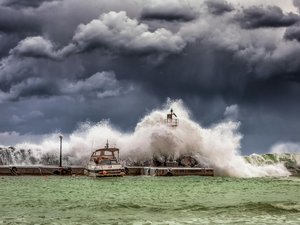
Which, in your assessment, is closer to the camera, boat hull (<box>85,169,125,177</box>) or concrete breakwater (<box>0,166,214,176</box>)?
boat hull (<box>85,169,125,177</box>)

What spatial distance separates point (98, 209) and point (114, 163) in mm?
33162

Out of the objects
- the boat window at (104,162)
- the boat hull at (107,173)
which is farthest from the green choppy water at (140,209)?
the boat window at (104,162)

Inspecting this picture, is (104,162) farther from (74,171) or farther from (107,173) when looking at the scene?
(74,171)

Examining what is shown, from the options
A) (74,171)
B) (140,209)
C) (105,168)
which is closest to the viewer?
(140,209)

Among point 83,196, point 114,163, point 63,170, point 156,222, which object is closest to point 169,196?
point 83,196

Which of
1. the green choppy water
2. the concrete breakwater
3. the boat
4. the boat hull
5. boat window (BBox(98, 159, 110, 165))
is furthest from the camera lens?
the concrete breakwater

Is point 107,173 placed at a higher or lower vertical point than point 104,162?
lower

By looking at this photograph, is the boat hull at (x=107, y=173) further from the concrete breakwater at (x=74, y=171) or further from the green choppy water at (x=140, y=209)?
the green choppy water at (x=140, y=209)

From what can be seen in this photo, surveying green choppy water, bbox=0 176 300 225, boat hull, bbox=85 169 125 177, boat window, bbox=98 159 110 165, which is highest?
boat window, bbox=98 159 110 165

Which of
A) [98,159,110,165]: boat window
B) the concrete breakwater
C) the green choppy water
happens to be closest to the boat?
[98,159,110,165]: boat window

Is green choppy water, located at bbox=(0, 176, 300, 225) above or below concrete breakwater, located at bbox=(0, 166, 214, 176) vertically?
below

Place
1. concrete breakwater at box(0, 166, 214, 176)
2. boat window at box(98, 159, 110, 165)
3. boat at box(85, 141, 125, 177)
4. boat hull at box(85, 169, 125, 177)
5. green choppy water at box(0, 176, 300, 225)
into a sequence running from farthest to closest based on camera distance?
1. concrete breakwater at box(0, 166, 214, 176)
2. boat window at box(98, 159, 110, 165)
3. boat at box(85, 141, 125, 177)
4. boat hull at box(85, 169, 125, 177)
5. green choppy water at box(0, 176, 300, 225)

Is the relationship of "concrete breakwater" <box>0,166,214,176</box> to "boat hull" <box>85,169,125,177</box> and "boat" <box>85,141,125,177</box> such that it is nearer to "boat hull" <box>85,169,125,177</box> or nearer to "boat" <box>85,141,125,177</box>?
"boat" <box>85,141,125,177</box>

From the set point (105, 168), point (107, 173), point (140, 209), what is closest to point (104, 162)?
point (105, 168)
